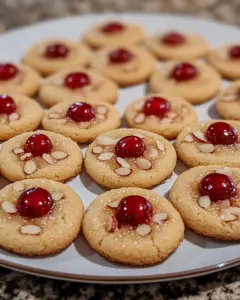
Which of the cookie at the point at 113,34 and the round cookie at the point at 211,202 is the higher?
the round cookie at the point at 211,202

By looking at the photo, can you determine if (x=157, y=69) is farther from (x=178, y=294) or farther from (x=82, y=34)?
(x=178, y=294)

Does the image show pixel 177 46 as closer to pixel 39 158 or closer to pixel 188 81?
pixel 188 81

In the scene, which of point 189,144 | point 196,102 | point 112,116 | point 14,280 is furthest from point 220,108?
point 14,280

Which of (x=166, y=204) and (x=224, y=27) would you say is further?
(x=224, y=27)

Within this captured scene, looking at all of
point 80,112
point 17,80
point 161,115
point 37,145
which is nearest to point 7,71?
point 17,80

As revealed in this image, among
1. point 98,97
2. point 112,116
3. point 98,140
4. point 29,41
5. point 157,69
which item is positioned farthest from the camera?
point 29,41

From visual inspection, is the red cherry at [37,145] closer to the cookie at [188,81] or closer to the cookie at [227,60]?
the cookie at [188,81]

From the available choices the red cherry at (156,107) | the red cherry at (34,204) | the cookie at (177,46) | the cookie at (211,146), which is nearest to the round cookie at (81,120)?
the red cherry at (156,107)

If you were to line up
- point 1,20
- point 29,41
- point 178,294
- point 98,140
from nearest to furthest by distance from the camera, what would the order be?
point 178,294 → point 98,140 → point 29,41 → point 1,20
